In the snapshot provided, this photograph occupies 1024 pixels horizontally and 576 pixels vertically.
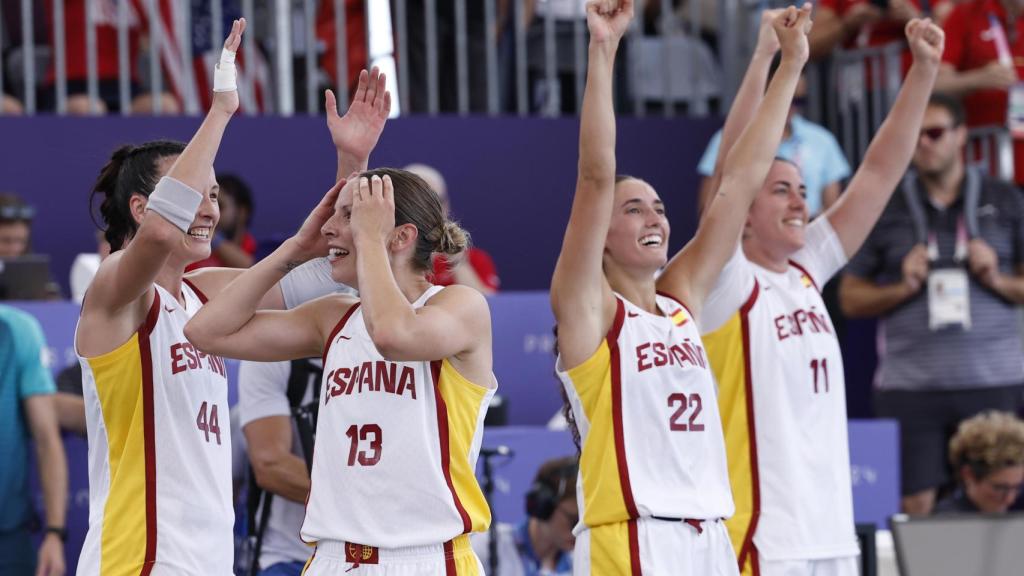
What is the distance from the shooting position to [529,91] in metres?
10.1

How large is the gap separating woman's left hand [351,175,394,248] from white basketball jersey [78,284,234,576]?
670 mm

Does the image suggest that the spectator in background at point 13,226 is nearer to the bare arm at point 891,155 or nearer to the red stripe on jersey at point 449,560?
the bare arm at point 891,155

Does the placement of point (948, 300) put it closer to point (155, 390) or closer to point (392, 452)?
point (392, 452)

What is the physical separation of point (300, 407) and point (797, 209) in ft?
6.26

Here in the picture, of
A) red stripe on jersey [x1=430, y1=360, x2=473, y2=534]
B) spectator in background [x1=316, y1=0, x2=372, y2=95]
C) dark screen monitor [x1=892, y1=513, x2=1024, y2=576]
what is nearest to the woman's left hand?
red stripe on jersey [x1=430, y1=360, x2=473, y2=534]

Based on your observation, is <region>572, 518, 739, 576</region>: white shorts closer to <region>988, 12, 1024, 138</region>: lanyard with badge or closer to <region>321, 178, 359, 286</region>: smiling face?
<region>321, 178, 359, 286</region>: smiling face

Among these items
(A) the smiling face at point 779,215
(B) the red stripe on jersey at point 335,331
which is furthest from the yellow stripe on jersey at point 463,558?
(A) the smiling face at point 779,215

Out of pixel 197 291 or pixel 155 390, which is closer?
pixel 155 390

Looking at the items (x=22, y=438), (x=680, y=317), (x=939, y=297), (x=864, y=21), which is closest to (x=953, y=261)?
(x=939, y=297)

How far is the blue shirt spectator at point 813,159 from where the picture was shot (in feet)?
29.6

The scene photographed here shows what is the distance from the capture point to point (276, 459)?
5.45 m

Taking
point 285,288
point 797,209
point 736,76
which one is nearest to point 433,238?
point 285,288

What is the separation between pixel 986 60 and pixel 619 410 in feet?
17.6

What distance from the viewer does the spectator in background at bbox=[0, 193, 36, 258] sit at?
7.75 m
